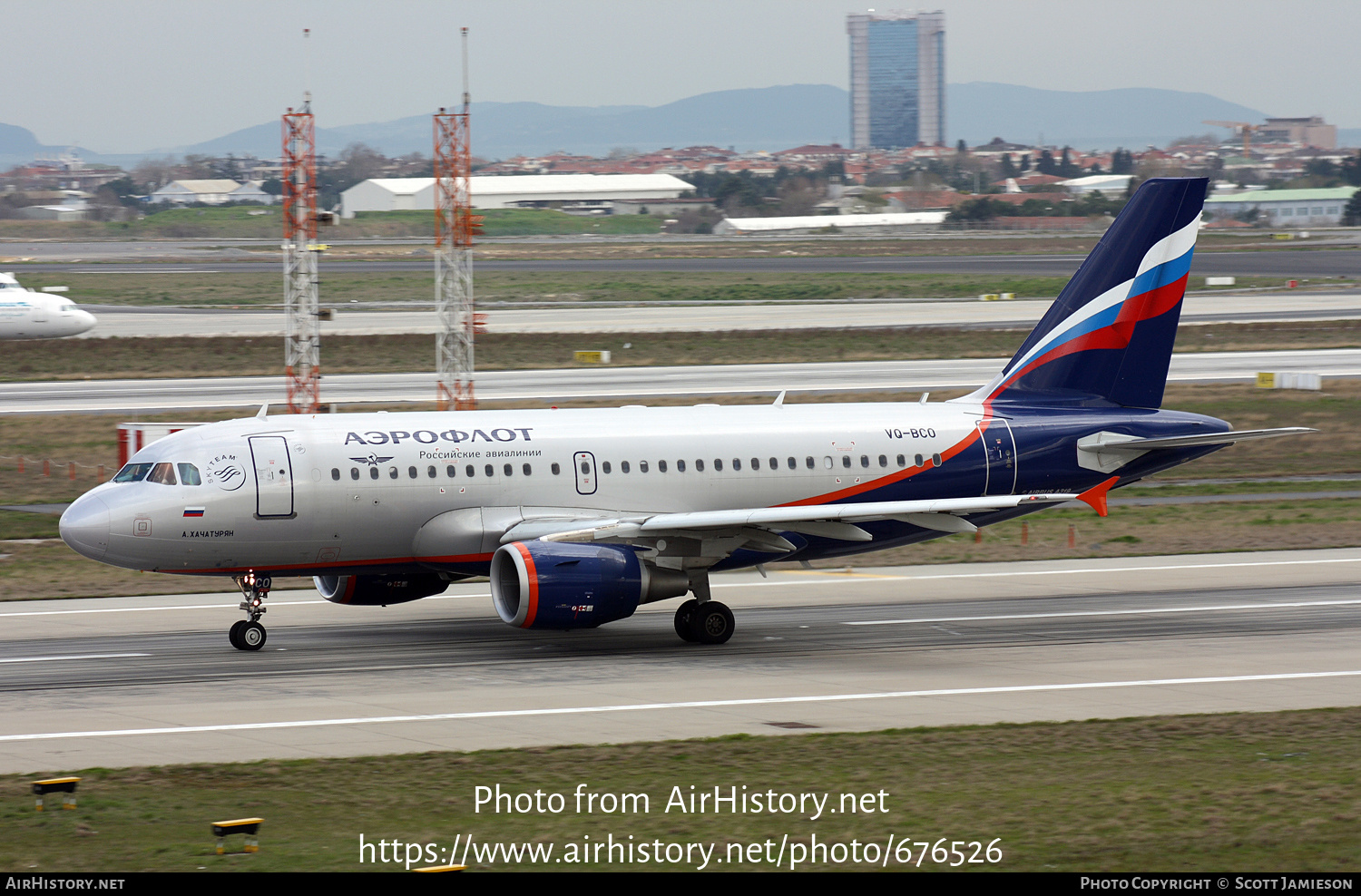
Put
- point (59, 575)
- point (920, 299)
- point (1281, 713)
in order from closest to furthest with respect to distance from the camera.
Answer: point (1281, 713)
point (59, 575)
point (920, 299)

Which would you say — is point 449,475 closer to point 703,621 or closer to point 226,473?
point 226,473

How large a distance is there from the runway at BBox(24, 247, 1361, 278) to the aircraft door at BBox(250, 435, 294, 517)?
109 m

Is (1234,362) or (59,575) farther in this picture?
(1234,362)

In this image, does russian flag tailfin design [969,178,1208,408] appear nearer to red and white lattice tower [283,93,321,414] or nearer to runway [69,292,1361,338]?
red and white lattice tower [283,93,321,414]

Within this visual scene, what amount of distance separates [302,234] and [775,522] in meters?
29.6

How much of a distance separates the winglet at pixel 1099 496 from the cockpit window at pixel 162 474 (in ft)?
58.3

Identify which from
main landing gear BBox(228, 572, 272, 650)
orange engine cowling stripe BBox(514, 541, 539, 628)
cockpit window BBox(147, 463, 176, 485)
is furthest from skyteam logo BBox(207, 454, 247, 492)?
orange engine cowling stripe BBox(514, 541, 539, 628)

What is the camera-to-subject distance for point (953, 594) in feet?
119

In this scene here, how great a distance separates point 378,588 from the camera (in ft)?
103

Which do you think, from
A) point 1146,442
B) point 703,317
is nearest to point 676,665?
point 1146,442

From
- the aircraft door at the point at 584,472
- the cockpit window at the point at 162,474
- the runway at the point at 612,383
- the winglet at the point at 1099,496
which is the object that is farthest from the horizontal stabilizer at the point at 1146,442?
the runway at the point at 612,383

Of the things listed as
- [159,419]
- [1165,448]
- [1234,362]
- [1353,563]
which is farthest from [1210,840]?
[1234,362]

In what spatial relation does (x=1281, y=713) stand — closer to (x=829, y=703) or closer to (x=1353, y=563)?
(x=829, y=703)

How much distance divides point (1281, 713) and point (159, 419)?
47954 millimetres
